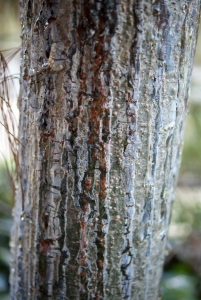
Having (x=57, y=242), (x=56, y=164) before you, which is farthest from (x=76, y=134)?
(x=57, y=242)

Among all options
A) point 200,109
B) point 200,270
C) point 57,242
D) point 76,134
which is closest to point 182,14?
point 76,134

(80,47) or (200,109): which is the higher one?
(200,109)

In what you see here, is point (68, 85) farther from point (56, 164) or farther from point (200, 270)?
point (200, 270)

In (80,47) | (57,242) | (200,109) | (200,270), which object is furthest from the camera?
(200,109)

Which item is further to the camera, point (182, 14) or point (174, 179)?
point (174, 179)

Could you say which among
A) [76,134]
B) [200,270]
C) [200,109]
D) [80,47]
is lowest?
[200,270]

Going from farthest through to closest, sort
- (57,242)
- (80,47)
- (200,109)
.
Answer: (200,109) < (57,242) < (80,47)
